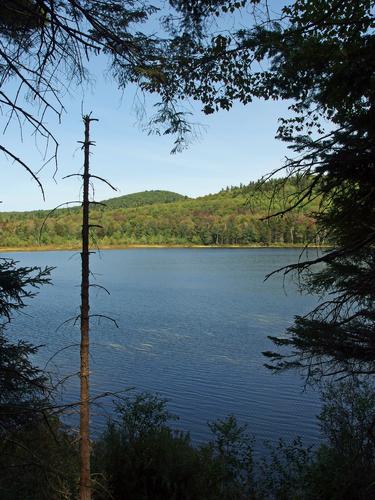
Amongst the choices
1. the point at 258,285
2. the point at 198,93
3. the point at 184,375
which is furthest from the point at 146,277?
the point at 198,93

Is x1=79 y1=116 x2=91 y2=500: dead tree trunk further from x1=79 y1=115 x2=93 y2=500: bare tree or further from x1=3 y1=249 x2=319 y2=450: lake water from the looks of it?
x1=3 y1=249 x2=319 y2=450: lake water

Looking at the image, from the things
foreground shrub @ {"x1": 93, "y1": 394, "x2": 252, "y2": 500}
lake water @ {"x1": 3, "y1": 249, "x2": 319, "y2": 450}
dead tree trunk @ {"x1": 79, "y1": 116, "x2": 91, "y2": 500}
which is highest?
dead tree trunk @ {"x1": 79, "y1": 116, "x2": 91, "y2": 500}

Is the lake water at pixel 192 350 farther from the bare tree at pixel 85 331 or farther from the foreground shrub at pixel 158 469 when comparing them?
the foreground shrub at pixel 158 469

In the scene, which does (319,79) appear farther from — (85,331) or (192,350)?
(192,350)

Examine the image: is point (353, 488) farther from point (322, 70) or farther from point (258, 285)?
point (258, 285)

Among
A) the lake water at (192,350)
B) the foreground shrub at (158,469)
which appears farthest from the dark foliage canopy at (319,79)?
the foreground shrub at (158,469)

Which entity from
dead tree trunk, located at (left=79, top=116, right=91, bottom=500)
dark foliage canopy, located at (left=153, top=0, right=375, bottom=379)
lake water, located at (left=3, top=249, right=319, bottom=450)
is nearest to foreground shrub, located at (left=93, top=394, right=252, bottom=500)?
lake water, located at (left=3, top=249, right=319, bottom=450)

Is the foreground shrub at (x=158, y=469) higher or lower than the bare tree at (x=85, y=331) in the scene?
lower

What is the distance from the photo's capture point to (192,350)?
26719 mm

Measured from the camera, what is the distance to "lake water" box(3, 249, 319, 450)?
1798 cm

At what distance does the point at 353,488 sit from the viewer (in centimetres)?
904

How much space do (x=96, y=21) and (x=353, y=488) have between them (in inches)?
384

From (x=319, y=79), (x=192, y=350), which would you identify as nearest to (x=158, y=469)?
(x=319, y=79)

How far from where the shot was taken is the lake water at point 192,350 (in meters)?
18.0
